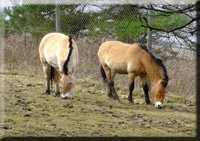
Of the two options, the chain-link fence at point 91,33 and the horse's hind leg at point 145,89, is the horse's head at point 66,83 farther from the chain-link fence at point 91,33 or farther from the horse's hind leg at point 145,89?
the chain-link fence at point 91,33

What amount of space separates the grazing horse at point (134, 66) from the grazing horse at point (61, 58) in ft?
3.67

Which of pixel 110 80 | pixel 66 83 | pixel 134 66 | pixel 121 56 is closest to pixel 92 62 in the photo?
pixel 110 80

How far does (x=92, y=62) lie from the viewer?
10492 mm

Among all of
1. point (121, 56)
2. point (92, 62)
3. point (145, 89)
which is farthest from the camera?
point (92, 62)

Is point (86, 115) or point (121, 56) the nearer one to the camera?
point (86, 115)

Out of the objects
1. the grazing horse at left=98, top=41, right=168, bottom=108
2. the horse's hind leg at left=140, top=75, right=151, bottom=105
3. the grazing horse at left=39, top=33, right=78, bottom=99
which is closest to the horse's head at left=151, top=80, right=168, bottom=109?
the grazing horse at left=98, top=41, right=168, bottom=108

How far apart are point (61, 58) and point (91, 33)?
369cm

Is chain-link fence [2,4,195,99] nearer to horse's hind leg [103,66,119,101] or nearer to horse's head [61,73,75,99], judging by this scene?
horse's hind leg [103,66,119,101]

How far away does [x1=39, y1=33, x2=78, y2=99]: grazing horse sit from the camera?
290 inches

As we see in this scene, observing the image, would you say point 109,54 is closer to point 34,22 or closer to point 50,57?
point 50,57

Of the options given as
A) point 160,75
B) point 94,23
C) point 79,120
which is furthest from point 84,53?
point 79,120

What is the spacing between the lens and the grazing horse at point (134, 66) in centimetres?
768

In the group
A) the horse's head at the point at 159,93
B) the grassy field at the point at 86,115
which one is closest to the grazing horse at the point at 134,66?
the horse's head at the point at 159,93

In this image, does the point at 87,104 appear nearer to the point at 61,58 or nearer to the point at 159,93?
the point at 61,58
